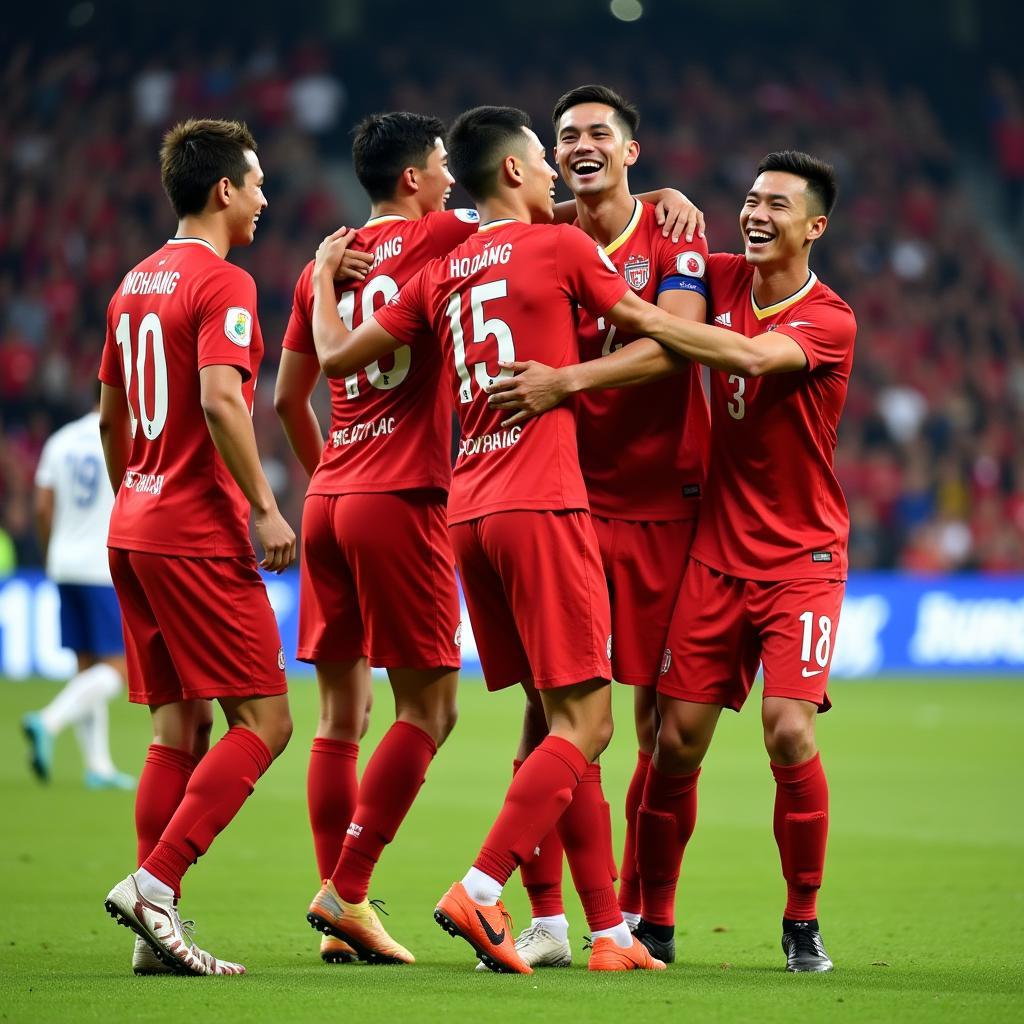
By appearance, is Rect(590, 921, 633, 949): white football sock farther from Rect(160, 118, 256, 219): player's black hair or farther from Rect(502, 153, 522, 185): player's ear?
Rect(160, 118, 256, 219): player's black hair

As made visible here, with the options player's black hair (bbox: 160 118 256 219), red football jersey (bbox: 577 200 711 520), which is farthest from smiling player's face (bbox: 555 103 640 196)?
player's black hair (bbox: 160 118 256 219)

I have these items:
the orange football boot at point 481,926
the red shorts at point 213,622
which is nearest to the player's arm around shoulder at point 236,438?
the red shorts at point 213,622

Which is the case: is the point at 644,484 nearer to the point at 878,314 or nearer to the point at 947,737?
the point at 947,737

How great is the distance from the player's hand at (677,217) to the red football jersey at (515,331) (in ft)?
1.84

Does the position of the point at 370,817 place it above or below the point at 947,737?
above

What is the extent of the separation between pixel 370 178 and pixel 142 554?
1.35 meters

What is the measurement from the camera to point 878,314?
22062mm

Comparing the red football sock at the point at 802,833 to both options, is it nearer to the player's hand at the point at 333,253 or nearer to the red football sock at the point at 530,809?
the red football sock at the point at 530,809

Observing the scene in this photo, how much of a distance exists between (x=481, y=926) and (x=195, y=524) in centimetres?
141

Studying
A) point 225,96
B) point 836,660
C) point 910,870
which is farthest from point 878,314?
point 910,870

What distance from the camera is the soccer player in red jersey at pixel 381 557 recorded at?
16.4 feet

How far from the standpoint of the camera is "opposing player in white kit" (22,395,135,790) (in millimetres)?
9367

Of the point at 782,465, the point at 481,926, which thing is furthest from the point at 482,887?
the point at 782,465

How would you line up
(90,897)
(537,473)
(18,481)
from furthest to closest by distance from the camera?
(18,481), (90,897), (537,473)
